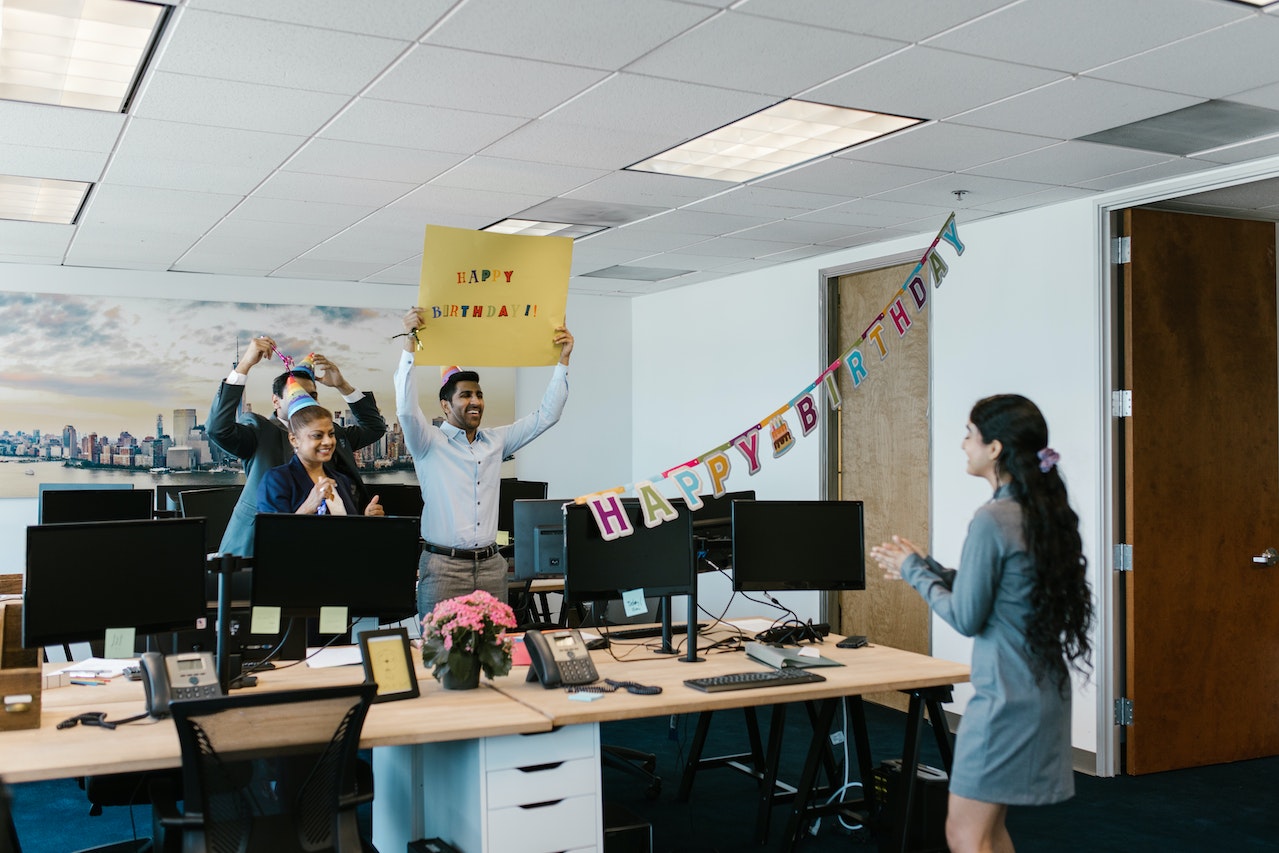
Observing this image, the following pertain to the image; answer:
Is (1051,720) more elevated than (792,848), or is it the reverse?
(1051,720)

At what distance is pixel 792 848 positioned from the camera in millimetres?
4129

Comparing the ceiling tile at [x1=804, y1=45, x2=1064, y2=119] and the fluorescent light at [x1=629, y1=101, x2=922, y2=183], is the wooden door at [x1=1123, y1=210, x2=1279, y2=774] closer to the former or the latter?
the fluorescent light at [x1=629, y1=101, x2=922, y2=183]

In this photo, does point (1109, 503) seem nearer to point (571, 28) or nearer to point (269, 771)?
point (571, 28)

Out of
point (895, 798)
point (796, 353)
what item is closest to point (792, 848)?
point (895, 798)

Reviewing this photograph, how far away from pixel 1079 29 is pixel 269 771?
114 inches

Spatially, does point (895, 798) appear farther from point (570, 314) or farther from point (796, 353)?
point (570, 314)

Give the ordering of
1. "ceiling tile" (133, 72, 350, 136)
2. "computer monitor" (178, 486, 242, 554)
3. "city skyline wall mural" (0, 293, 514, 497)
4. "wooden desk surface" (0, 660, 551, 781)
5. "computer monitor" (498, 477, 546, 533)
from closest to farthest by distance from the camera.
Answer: "wooden desk surface" (0, 660, 551, 781) < "ceiling tile" (133, 72, 350, 136) < "computer monitor" (178, 486, 242, 554) < "computer monitor" (498, 477, 546, 533) < "city skyline wall mural" (0, 293, 514, 497)

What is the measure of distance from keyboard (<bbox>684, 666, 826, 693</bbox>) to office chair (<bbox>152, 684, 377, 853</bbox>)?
1.22 metres

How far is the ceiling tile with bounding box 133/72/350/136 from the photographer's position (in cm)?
375

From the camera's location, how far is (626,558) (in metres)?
4.18

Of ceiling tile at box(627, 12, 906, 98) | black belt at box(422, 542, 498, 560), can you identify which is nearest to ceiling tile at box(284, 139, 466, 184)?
ceiling tile at box(627, 12, 906, 98)

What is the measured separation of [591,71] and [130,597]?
209 centimetres

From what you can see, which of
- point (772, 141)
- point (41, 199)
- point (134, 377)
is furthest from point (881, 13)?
point (134, 377)

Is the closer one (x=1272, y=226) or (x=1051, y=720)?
(x=1051, y=720)
